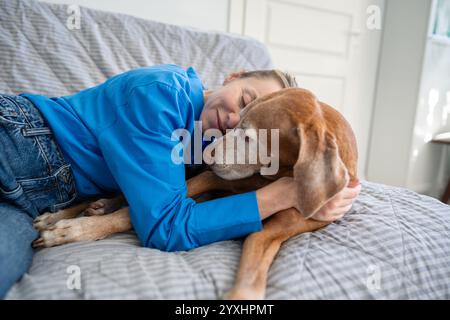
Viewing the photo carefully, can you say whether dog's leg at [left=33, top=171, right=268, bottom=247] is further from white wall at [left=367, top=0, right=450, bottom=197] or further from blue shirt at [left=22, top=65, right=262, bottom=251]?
white wall at [left=367, top=0, right=450, bottom=197]

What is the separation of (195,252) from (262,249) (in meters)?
0.21

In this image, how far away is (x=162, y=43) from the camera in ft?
6.23

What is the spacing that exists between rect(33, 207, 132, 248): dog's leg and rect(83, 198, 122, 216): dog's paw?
0.08 metres

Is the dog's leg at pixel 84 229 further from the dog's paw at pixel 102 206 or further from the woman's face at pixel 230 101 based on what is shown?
the woman's face at pixel 230 101

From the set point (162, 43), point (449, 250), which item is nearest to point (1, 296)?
point (449, 250)

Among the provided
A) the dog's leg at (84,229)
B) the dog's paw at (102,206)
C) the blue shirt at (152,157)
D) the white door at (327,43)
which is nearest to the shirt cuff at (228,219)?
the blue shirt at (152,157)

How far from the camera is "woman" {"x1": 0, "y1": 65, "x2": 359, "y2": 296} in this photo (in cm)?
102

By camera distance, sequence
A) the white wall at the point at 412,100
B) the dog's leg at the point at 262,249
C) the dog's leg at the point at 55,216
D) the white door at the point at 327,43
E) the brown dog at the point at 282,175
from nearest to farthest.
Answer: the dog's leg at the point at 262,249, the brown dog at the point at 282,175, the dog's leg at the point at 55,216, the white door at the point at 327,43, the white wall at the point at 412,100

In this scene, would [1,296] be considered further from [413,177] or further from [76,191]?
[413,177]

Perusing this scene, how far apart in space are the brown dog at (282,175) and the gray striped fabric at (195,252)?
0.04 m

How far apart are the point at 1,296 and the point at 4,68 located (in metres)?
1.17

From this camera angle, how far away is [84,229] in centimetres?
108

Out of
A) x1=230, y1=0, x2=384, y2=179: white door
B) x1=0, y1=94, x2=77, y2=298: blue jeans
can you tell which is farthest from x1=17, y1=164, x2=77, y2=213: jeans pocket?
x1=230, y1=0, x2=384, y2=179: white door

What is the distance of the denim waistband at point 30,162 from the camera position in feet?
3.61
